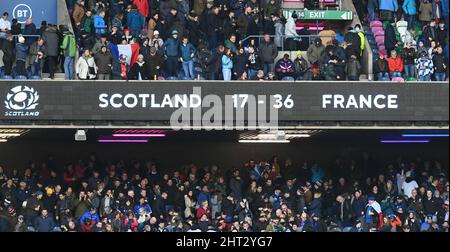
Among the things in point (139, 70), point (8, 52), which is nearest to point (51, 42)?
point (8, 52)

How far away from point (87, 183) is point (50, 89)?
2.77 m

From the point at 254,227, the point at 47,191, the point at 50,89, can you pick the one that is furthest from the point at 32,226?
the point at 254,227

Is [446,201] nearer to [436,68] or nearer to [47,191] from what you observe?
[436,68]

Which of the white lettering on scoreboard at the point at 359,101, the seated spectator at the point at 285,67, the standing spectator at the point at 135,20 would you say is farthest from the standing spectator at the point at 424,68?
the standing spectator at the point at 135,20

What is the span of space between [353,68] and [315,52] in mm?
853

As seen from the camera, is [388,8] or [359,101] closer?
[359,101]

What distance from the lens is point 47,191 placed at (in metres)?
23.9

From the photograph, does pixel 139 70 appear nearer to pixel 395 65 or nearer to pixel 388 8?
pixel 395 65

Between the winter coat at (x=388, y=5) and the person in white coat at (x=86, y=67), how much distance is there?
24.1ft

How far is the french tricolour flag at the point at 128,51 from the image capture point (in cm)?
2397

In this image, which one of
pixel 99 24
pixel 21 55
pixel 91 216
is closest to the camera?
pixel 91 216

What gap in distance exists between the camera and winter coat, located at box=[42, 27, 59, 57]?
2364cm

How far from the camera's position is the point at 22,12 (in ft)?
88.5

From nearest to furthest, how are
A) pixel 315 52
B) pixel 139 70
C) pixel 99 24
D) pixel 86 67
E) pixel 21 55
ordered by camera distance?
pixel 86 67 → pixel 21 55 → pixel 139 70 → pixel 315 52 → pixel 99 24
